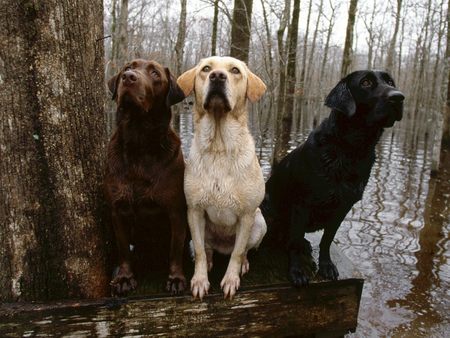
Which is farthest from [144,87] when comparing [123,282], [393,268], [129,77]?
[393,268]

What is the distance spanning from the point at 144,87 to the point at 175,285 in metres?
1.43

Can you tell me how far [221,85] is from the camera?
2691mm

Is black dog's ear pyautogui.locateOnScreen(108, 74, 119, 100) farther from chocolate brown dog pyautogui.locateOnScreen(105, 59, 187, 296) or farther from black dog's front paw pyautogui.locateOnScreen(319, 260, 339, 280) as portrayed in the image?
black dog's front paw pyautogui.locateOnScreen(319, 260, 339, 280)

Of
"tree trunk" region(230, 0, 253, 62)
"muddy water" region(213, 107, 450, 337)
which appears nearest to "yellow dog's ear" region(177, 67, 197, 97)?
"muddy water" region(213, 107, 450, 337)

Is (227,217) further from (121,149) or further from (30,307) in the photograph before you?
(30,307)

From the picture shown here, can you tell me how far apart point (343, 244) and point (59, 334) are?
508 centimetres

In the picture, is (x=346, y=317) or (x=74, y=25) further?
(x=346, y=317)

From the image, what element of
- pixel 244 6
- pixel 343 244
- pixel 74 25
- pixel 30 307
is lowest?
pixel 343 244

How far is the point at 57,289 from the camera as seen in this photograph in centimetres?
268

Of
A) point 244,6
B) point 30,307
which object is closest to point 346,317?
point 30,307

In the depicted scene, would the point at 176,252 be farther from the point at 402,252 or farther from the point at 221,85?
the point at 402,252

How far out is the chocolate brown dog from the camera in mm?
2658

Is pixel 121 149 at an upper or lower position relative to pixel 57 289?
upper

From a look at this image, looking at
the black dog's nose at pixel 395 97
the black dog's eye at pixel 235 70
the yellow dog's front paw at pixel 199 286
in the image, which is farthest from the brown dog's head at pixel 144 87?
the black dog's nose at pixel 395 97
